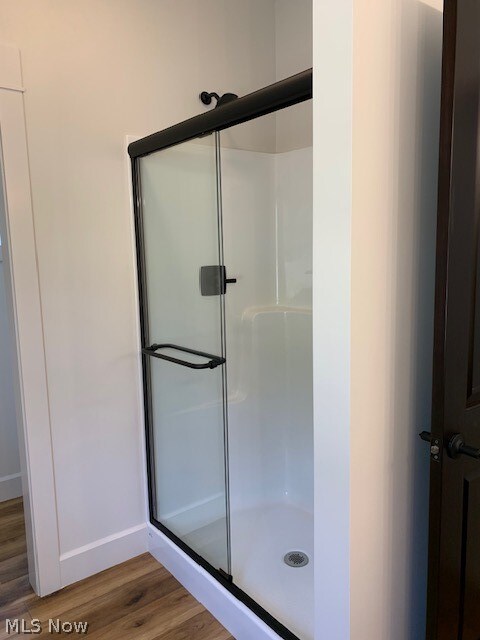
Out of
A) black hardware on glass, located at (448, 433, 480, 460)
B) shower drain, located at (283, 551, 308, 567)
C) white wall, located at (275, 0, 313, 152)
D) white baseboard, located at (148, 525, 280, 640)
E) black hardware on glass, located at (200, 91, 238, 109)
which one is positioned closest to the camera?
black hardware on glass, located at (448, 433, 480, 460)

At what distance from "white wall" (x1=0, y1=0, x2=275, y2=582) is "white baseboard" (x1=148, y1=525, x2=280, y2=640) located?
0.52 ft

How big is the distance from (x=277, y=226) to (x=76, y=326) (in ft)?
3.80

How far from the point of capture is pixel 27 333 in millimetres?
1840

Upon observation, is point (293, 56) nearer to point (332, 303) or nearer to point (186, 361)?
point (186, 361)

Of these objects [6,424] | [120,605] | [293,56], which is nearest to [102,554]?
[120,605]

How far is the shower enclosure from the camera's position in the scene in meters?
1.99

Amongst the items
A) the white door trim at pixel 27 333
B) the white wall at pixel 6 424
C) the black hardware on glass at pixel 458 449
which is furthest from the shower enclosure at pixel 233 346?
the white wall at pixel 6 424

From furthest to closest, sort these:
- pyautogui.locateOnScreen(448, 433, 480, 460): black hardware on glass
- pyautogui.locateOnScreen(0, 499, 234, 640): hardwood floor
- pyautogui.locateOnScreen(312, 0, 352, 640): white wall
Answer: pyautogui.locateOnScreen(0, 499, 234, 640): hardwood floor
pyautogui.locateOnScreen(448, 433, 480, 460): black hardware on glass
pyautogui.locateOnScreen(312, 0, 352, 640): white wall

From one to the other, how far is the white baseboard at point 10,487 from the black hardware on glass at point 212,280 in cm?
171

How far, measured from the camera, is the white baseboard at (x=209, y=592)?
1.67 metres

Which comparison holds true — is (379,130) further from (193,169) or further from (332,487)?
(193,169)

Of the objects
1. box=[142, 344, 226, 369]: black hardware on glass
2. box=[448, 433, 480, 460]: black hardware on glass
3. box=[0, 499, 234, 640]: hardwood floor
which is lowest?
box=[0, 499, 234, 640]: hardwood floor

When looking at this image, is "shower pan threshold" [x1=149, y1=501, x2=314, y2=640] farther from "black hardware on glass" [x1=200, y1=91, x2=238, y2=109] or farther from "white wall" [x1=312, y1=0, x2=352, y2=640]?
"black hardware on glass" [x1=200, y1=91, x2=238, y2=109]

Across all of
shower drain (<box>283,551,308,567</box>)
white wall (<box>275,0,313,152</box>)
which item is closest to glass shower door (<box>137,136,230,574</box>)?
shower drain (<box>283,551,308,567</box>)
